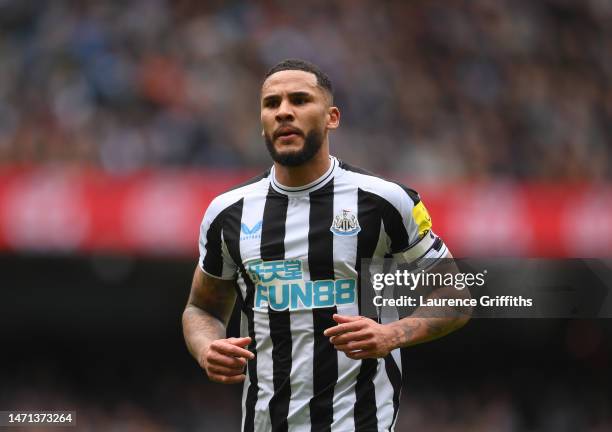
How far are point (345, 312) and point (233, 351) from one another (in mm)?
561

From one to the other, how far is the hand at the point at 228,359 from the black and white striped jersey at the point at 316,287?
31 cm

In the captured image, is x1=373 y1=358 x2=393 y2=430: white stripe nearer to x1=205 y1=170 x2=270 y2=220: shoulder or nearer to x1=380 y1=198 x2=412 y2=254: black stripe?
x1=380 y1=198 x2=412 y2=254: black stripe

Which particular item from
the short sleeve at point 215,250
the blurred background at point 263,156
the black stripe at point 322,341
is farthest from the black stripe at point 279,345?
the blurred background at point 263,156

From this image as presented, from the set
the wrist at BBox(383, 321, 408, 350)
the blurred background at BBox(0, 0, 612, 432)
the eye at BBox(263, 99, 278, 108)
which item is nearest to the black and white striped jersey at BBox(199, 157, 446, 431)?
the wrist at BBox(383, 321, 408, 350)

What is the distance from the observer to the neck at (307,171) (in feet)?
15.8

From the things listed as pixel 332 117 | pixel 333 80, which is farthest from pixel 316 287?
pixel 333 80

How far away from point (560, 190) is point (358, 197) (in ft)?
21.8

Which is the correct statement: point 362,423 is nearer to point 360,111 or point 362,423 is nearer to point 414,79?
point 360,111

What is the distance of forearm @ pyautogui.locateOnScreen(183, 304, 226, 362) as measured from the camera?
4797mm

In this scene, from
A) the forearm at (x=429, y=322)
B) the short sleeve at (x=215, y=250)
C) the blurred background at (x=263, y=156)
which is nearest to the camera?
the forearm at (x=429, y=322)

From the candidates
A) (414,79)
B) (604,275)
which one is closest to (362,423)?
(604,275)

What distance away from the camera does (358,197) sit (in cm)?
474

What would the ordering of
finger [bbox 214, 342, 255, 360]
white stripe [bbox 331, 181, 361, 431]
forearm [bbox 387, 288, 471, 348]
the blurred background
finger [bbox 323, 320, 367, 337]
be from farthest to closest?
the blurred background, white stripe [bbox 331, 181, 361, 431], forearm [bbox 387, 288, 471, 348], finger [bbox 214, 342, 255, 360], finger [bbox 323, 320, 367, 337]

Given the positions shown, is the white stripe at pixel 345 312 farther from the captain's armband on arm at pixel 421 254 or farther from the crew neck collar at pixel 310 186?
the captain's armband on arm at pixel 421 254
